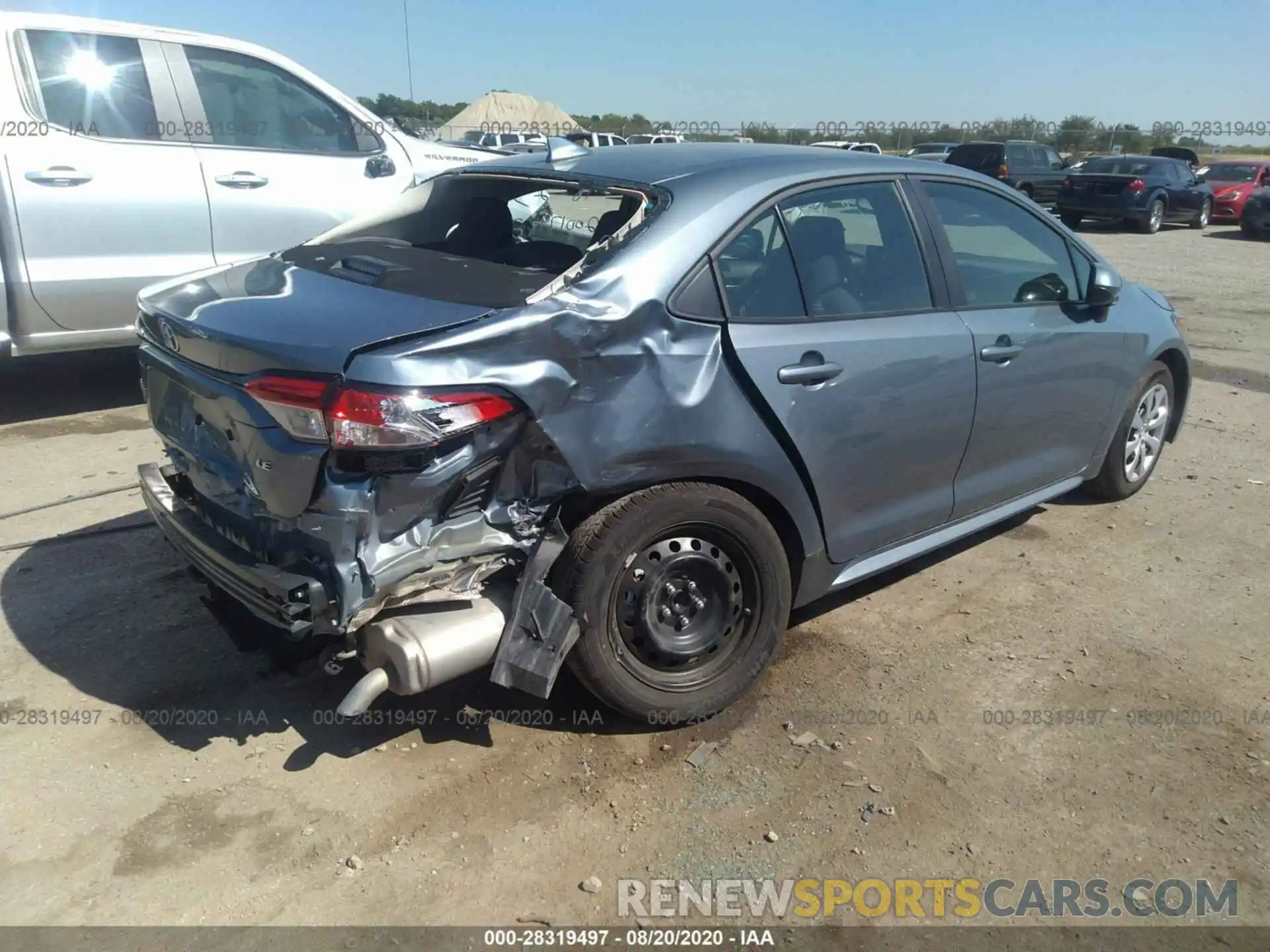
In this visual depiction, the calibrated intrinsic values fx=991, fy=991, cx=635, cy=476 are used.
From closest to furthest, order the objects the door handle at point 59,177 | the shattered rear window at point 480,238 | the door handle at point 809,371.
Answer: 1. the shattered rear window at point 480,238
2. the door handle at point 809,371
3. the door handle at point 59,177

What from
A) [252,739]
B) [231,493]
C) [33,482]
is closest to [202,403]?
[231,493]

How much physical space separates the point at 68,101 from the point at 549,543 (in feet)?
15.0

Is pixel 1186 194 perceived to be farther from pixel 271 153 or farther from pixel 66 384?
pixel 66 384

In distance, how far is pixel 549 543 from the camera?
2.81 meters

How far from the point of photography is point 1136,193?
20281mm

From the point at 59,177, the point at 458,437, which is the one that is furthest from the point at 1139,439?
the point at 59,177

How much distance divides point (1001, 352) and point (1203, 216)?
71.9 ft

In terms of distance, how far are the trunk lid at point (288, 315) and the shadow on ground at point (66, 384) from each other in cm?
331

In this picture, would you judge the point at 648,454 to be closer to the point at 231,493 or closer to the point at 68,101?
the point at 231,493

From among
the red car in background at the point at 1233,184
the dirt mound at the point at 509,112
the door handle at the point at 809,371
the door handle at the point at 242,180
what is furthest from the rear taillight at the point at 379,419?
the dirt mound at the point at 509,112

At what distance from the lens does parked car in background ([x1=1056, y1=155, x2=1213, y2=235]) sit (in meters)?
20.4

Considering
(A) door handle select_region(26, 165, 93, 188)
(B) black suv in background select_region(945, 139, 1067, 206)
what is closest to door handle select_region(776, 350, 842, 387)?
(A) door handle select_region(26, 165, 93, 188)

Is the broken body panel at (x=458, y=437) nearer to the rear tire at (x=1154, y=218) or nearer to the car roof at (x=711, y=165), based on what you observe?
the car roof at (x=711, y=165)

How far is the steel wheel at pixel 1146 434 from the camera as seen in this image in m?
5.00
